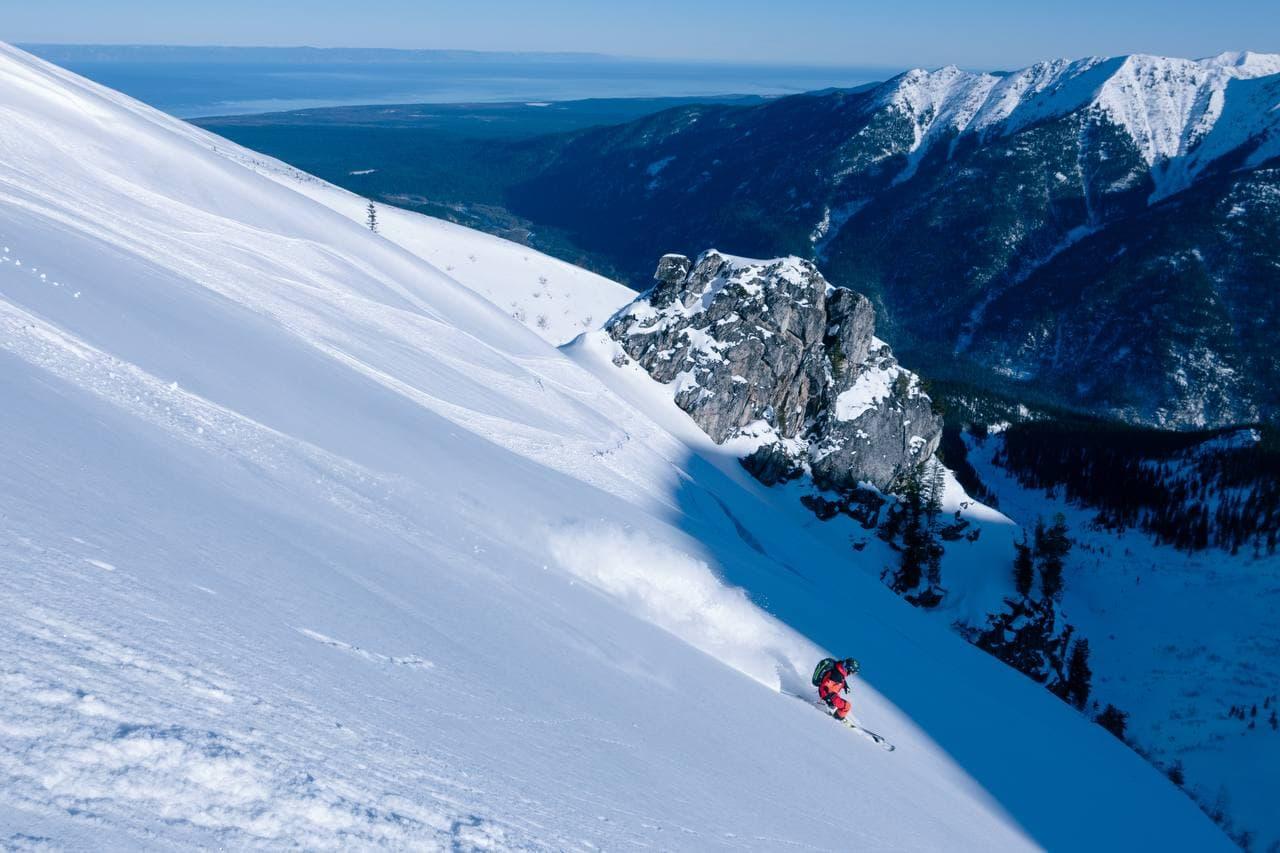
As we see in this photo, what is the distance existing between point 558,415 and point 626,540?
9.89 metres

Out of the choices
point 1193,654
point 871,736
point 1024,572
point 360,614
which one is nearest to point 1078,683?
point 1024,572

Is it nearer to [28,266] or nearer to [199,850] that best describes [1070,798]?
[199,850]

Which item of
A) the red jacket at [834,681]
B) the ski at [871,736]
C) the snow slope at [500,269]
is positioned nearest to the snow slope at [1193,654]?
the ski at [871,736]

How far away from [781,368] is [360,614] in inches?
1771

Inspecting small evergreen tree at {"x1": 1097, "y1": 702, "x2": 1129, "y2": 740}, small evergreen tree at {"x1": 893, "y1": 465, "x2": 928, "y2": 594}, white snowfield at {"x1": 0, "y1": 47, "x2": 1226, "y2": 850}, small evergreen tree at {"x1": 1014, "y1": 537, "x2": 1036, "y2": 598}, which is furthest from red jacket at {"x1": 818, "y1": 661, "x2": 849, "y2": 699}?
small evergreen tree at {"x1": 1014, "y1": 537, "x2": 1036, "y2": 598}

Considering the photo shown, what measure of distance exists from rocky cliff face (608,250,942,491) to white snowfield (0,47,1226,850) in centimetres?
2223

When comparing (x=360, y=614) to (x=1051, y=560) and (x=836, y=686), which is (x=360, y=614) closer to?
(x=836, y=686)

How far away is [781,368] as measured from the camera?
49969 millimetres

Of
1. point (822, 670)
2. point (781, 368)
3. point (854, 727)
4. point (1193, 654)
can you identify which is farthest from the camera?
point (1193, 654)

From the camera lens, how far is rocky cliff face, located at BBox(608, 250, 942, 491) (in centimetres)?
4650

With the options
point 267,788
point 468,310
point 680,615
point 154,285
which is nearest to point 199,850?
point 267,788

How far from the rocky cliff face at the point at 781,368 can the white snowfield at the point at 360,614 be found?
875 inches

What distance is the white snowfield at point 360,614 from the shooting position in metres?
4.22

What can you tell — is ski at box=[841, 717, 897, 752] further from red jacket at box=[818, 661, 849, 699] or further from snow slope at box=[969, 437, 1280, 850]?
snow slope at box=[969, 437, 1280, 850]
